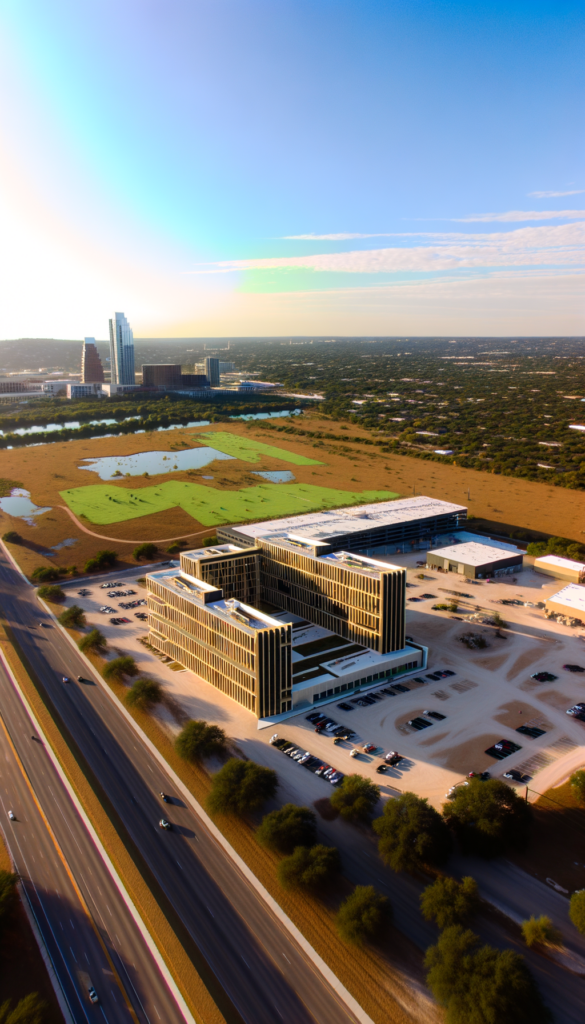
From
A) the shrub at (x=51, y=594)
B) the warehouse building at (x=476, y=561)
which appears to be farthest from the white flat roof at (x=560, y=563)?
the shrub at (x=51, y=594)

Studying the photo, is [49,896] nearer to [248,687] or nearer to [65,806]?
[65,806]

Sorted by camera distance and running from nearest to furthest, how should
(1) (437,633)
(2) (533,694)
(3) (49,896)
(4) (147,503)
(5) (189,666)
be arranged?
1. (3) (49,896)
2. (2) (533,694)
3. (5) (189,666)
4. (1) (437,633)
5. (4) (147,503)

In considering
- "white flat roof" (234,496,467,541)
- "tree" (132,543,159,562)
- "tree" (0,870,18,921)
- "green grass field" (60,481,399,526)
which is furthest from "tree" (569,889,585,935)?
"green grass field" (60,481,399,526)

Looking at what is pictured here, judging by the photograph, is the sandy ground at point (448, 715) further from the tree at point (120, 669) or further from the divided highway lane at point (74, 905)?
the divided highway lane at point (74, 905)

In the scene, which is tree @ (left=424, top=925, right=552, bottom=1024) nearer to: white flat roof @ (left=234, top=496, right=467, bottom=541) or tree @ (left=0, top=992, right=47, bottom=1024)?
tree @ (left=0, top=992, right=47, bottom=1024)

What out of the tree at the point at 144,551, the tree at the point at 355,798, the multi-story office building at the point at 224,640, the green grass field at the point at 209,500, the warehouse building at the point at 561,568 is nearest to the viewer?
the tree at the point at 355,798

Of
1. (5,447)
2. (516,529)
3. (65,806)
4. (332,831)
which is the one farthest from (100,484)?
(332,831)

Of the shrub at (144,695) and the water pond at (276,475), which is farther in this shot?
the water pond at (276,475)
